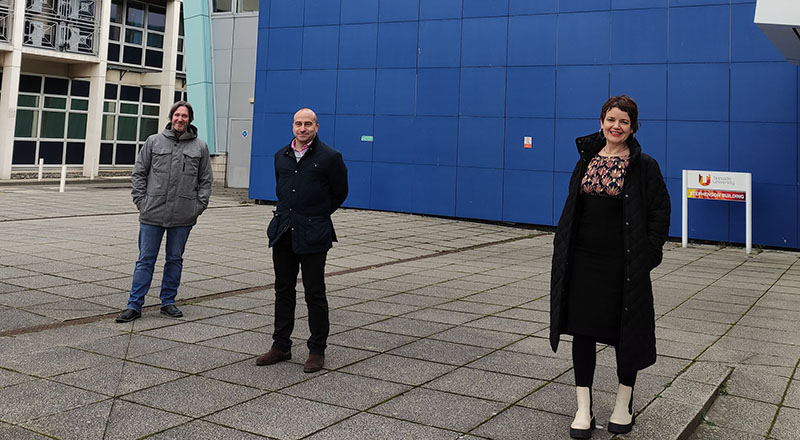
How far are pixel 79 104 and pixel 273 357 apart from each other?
29.1 meters

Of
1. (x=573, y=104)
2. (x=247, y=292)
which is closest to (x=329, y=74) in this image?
(x=573, y=104)

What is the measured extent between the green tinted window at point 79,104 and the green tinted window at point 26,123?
163 centimetres

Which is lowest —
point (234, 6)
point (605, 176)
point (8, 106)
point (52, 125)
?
point (605, 176)

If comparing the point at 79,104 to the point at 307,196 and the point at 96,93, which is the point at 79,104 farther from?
the point at 307,196

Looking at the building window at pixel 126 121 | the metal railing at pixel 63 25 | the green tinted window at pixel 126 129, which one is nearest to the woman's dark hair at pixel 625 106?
the metal railing at pixel 63 25

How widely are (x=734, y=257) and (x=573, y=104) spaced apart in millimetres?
5125

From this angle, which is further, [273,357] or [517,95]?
[517,95]

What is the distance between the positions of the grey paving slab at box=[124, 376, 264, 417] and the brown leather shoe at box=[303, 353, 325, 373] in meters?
0.50

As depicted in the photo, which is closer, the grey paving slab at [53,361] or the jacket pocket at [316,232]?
the grey paving slab at [53,361]

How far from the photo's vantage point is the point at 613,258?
3.83 metres

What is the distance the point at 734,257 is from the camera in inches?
504

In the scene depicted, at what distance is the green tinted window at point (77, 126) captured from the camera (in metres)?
30.3

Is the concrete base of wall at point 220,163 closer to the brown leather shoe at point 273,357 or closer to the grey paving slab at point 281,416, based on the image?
the brown leather shoe at point 273,357

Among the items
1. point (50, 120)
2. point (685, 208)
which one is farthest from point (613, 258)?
point (50, 120)
